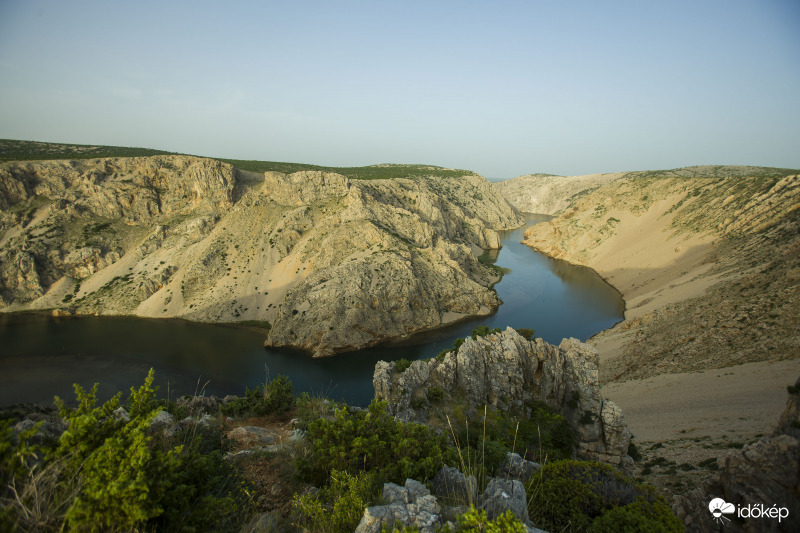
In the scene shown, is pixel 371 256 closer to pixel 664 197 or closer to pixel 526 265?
pixel 526 265

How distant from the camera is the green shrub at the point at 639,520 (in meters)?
6.59

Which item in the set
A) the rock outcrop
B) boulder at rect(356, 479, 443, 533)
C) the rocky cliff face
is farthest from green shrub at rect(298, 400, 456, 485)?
the rocky cliff face

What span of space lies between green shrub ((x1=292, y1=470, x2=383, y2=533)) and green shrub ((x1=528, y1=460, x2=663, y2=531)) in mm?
3458

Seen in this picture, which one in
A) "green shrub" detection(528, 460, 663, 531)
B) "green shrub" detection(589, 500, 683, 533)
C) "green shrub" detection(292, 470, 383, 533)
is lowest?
"green shrub" detection(528, 460, 663, 531)

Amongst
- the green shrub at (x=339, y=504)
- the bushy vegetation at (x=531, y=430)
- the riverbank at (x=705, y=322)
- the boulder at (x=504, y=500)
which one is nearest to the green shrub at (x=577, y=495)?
the boulder at (x=504, y=500)

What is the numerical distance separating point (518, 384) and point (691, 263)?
5051 cm

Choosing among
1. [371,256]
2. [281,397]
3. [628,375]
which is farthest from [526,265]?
[281,397]

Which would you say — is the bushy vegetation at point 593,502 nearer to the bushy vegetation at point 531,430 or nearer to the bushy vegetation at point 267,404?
the bushy vegetation at point 531,430

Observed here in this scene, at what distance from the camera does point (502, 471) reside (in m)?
9.66

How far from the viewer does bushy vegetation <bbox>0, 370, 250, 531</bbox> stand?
3.98m

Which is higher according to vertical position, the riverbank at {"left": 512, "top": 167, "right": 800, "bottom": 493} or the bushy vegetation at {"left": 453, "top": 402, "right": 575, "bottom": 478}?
the riverbank at {"left": 512, "top": 167, "right": 800, "bottom": 493}

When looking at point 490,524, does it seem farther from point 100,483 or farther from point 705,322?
point 705,322

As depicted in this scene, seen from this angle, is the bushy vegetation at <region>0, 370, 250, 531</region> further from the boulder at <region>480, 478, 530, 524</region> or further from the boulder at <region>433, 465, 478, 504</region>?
the boulder at <region>480, 478, 530, 524</region>

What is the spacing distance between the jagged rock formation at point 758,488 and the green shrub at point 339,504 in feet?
26.0
